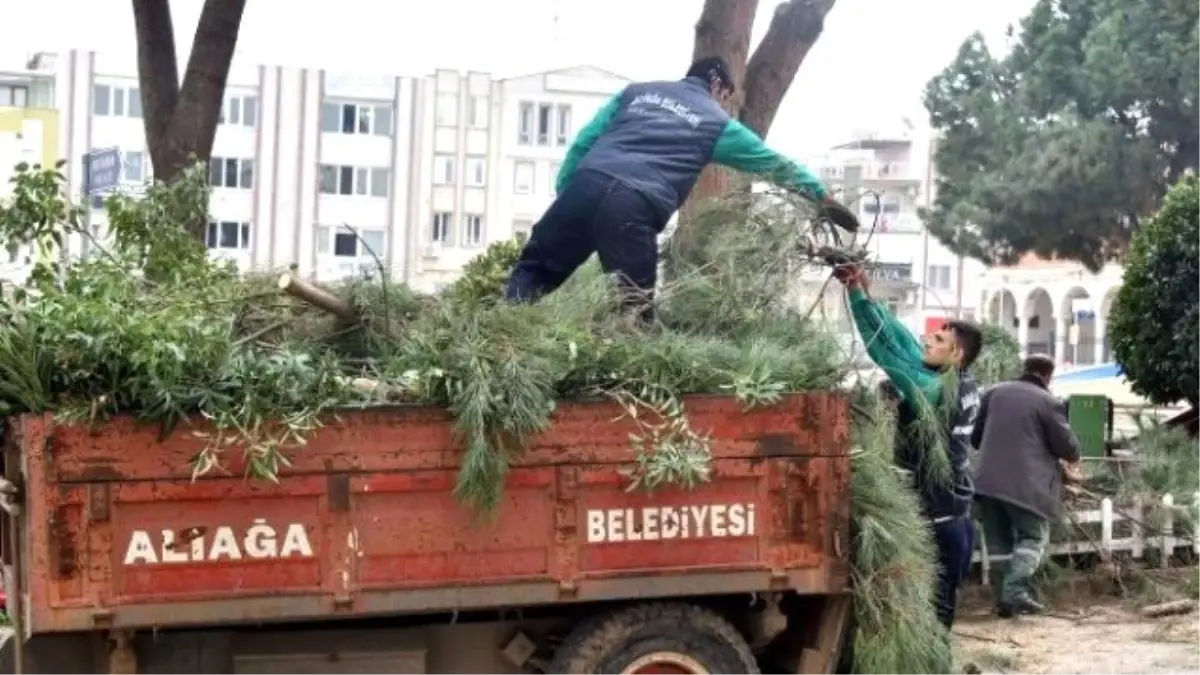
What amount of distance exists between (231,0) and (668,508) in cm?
709

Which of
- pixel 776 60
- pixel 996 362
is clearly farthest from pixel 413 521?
pixel 996 362

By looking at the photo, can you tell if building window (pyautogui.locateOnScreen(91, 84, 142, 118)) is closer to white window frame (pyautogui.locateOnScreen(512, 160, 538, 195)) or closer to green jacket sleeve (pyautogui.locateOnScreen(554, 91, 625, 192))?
white window frame (pyautogui.locateOnScreen(512, 160, 538, 195))

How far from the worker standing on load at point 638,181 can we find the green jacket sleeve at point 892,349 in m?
0.36

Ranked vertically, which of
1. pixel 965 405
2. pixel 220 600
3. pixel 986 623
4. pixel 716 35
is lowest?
pixel 986 623

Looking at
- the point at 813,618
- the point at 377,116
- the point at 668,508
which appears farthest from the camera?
the point at 377,116

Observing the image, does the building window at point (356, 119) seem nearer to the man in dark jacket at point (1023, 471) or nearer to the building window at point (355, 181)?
the building window at point (355, 181)

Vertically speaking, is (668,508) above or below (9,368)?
below

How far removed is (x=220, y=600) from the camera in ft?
18.8

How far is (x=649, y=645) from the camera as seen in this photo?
622cm

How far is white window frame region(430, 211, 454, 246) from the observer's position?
68.2 m

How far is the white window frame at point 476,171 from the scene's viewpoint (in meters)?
69.8

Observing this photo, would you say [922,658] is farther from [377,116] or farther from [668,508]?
[377,116]

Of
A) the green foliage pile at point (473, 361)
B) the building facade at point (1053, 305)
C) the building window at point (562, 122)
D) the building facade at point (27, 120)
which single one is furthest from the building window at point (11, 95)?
the green foliage pile at point (473, 361)

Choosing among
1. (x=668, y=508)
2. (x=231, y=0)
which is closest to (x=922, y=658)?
(x=668, y=508)
